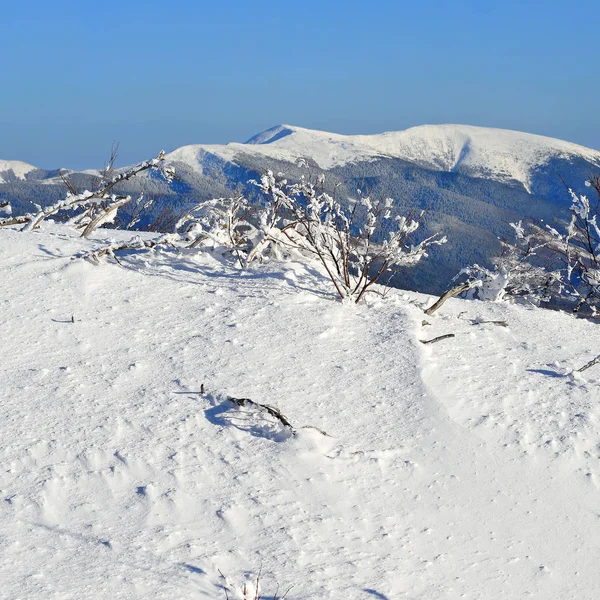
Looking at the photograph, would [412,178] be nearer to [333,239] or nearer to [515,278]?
[515,278]

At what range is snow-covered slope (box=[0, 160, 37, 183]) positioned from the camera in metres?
155

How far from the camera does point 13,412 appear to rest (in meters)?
4.02

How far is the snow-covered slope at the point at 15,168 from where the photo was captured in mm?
155375

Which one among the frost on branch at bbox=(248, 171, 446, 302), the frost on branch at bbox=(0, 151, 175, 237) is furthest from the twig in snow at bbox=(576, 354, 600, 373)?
the frost on branch at bbox=(0, 151, 175, 237)

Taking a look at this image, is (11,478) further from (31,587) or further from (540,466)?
(540,466)

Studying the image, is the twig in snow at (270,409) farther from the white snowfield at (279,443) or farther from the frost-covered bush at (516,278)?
the frost-covered bush at (516,278)

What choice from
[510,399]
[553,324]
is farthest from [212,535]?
[553,324]

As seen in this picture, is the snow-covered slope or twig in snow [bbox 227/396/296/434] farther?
the snow-covered slope

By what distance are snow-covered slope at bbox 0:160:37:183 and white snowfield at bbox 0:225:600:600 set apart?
161592 millimetres

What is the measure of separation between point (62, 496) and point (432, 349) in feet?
8.64

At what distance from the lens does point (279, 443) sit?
153 inches

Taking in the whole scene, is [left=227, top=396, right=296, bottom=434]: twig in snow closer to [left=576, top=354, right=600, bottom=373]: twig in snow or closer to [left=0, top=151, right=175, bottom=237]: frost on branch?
[left=576, top=354, right=600, bottom=373]: twig in snow

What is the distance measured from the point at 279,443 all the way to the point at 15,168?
16907 centimetres

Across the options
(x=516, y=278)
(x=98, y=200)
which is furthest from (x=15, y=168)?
(x=98, y=200)
